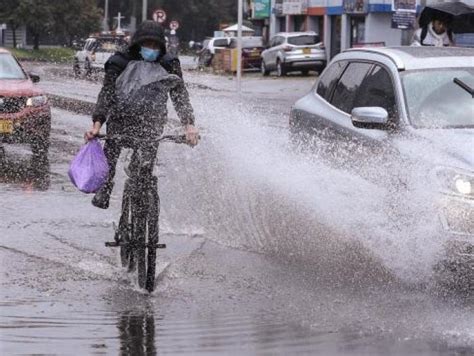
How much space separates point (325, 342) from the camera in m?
6.36

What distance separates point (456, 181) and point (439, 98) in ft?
4.52

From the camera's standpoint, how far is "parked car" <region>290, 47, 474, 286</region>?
7406 mm

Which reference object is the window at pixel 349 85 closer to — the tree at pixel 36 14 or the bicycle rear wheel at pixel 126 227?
the bicycle rear wheel at pixel 126 227


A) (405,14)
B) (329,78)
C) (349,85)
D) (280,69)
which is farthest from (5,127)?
(280,69)

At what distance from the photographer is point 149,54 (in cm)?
789

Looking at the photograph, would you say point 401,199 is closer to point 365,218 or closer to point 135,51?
point 365,218

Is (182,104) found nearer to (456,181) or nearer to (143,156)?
(143,156)

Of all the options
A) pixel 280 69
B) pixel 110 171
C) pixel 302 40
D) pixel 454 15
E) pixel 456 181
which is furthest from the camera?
pixel 280 69

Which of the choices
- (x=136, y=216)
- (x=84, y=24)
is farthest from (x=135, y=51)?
(x=84, y=24)

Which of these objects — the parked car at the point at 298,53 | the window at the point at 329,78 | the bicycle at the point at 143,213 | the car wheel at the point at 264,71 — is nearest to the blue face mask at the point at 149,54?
Result: the bicycle at the point at 143,213

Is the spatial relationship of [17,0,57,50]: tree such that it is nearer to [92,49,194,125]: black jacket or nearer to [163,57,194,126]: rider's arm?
[92,49,194,125]: black jacket

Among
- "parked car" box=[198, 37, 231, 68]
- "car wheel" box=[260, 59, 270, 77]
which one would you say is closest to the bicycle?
"car wheel" box=[260, 59, 270, 77]

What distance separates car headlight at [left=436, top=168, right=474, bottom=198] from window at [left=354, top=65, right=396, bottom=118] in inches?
45.2

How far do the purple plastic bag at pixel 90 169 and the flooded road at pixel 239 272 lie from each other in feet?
2.27
